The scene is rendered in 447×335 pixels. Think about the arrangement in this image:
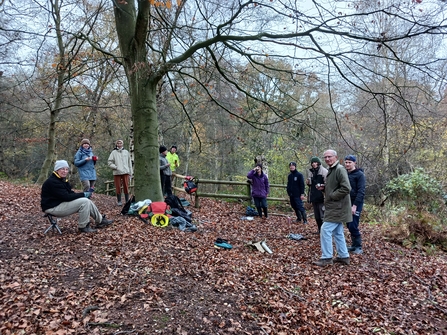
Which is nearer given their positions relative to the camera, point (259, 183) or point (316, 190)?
point (316, 190)

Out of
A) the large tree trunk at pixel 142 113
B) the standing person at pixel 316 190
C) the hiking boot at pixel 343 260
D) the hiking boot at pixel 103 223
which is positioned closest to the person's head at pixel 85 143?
the large tree trunk at pixel 142 113

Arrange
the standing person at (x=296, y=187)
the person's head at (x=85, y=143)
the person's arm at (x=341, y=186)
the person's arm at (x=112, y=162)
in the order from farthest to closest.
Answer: the standing person at (x=296, y=187) < the person's arm at (x=112, y=162) < the person's head at (x=85, y=143) < the person's arm at (x=341, y=186)

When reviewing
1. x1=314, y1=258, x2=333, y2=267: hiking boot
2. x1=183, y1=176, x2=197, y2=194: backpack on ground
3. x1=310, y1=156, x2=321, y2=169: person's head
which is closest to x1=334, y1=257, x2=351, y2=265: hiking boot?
x1=314, y1=258, x2=333, y2=267: hiking boot

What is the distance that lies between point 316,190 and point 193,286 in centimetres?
400

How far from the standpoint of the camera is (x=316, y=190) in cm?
677

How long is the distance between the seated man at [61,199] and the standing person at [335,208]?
13.4 feet

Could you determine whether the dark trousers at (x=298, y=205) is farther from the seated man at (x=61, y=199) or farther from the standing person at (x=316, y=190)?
the seated man at (x=61, y=199)

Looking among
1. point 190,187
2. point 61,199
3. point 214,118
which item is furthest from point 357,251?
point 214,118

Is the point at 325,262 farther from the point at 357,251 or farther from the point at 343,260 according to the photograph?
the point at 357,251

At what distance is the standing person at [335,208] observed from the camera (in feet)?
16.4

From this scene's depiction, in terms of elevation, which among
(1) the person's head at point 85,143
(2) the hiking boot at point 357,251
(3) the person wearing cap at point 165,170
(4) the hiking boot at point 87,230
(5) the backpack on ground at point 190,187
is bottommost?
(2) the hiking boot at point 357,251

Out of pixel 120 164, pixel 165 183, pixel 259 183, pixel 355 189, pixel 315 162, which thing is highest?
pixel 315 162

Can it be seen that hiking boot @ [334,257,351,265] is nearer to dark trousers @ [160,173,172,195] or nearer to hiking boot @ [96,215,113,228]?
hiking boot @ [96,215,113,228]

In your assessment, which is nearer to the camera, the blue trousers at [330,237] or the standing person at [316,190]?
the blue trousers at [330,237]
